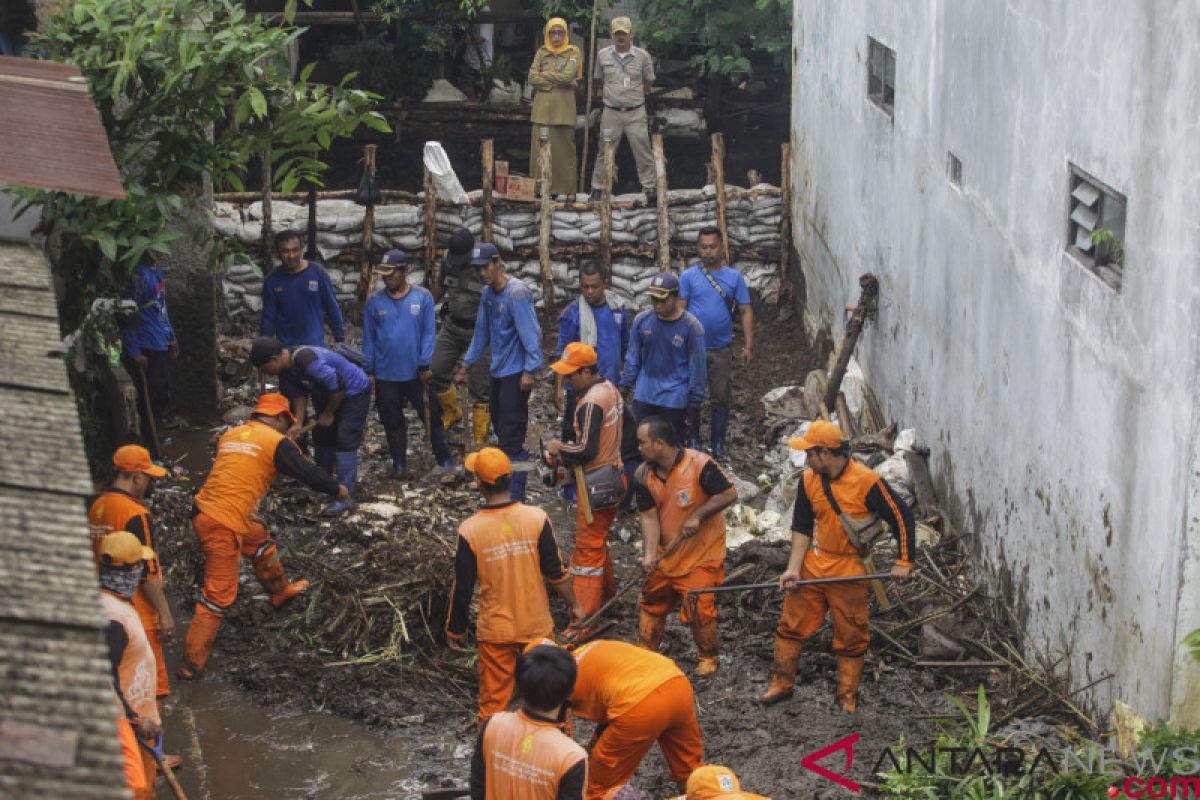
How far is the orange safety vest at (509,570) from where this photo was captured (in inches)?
284

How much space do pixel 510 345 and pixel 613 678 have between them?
198 inches

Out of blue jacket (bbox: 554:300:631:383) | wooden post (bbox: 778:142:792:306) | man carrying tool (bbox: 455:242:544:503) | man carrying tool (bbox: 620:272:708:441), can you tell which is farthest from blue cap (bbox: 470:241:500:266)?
wooden post (bbox: 778:142:792:306)

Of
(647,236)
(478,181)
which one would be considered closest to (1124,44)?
(647,236)

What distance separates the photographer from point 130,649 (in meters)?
6.24

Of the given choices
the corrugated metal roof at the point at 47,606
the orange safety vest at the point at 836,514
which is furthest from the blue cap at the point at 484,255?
the corrugated metal roof at the point at 47,606

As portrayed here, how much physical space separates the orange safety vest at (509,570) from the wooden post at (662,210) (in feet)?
27.2

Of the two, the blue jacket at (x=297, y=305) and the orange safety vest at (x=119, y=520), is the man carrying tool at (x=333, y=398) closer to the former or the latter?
the blue jacket at (x=297, y=305)

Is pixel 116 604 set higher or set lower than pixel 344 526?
higher

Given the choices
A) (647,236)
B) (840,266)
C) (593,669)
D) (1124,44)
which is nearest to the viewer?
(593,669)

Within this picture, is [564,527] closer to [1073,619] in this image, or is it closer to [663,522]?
[663,522]

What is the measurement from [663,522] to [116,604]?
312cm

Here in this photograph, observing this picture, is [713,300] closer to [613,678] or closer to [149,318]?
[149,318]

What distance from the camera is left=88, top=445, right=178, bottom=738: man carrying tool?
23.9 feet

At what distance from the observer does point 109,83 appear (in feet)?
27.0
